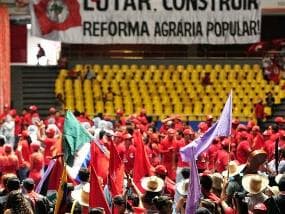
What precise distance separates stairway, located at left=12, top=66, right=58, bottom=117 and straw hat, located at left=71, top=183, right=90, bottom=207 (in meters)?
19.4

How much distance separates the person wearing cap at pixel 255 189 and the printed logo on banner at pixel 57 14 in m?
14.7

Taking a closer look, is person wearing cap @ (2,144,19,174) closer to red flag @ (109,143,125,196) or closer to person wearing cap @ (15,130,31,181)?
person wearing cap @ (15,130,31,181)

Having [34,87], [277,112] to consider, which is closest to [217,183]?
[277,112]

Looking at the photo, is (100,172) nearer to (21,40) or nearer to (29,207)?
(29,207)

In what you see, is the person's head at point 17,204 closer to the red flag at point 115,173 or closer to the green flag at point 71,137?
the red flag at point 115,173

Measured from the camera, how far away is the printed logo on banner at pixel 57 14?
898 inches

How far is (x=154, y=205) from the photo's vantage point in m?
8.41

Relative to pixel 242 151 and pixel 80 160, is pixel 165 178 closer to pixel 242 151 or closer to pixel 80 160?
pixel 80 160

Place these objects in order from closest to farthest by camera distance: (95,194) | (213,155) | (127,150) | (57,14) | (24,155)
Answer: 1. (95,194)
2. (213,155)
3. (24,155)
4. (127,150)
5. (57,14)

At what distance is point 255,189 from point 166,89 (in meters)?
18.9

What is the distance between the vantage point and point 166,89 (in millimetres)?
27766

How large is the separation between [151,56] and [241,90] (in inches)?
228

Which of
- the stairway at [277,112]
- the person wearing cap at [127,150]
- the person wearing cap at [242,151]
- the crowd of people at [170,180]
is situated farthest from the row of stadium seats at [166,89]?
the person wearing cap at [242,151]

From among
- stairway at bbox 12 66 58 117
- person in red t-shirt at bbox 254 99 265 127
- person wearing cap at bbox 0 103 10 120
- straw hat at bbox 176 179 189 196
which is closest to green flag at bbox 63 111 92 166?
straw hat at bbox 176 179 189 196
